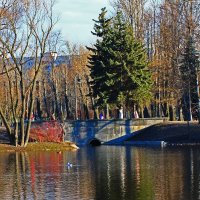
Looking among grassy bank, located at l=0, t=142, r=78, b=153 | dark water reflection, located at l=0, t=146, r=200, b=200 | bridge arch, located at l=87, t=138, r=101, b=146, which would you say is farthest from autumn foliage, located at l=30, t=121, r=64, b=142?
dark water reflection, located at l=0, t=146, r=200, b=200

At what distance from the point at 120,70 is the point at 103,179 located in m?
33.5

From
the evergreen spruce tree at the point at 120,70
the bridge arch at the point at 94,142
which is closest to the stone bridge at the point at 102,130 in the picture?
the bridge arch at the point at 94,142

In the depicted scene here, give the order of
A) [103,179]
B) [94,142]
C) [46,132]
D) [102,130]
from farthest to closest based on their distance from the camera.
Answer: [94,142] < [102,130] < [46,132] < [103,179]

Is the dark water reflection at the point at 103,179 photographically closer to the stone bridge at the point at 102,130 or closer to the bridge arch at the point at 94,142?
the stone bridge at the point at 102,130

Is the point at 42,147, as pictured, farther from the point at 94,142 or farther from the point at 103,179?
the point at 103,179

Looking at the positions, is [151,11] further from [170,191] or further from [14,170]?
[170,191]

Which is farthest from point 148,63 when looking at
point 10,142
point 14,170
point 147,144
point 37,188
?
point 37,188

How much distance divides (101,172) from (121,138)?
29.8m

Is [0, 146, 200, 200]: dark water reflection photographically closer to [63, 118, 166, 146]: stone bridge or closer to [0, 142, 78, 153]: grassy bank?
[0, 142, 78, 153]: grassy bank

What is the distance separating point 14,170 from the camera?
28.8 meters

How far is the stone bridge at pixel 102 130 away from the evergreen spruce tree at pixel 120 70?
1.92 metres

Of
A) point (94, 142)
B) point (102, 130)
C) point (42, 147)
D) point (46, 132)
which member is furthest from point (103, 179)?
point (94, 142)

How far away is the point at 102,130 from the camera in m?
56.5

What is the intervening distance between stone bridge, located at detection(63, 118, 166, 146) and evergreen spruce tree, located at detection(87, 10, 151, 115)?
1.92 metres
